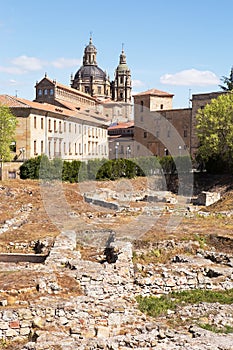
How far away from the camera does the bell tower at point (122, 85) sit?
397 ft

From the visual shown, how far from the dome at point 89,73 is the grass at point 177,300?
107229 millimetres

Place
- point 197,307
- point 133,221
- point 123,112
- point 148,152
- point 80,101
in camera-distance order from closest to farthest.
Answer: point 197,307 < point 133,221 < point 148,152 < point 80,101 < point 123,112

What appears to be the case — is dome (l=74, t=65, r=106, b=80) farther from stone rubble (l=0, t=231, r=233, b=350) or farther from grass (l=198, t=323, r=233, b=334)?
grass (l=198, t=323, r=233, b=334)

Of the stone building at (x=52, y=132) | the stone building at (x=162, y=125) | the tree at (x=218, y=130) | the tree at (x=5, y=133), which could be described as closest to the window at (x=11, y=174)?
the tree at (x=5, y=133)

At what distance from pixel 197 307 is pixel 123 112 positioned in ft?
326

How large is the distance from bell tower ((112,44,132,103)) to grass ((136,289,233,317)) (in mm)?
110544

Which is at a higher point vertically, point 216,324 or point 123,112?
point 123,112

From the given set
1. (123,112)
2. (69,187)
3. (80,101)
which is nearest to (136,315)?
(69,187)

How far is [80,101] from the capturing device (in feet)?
280

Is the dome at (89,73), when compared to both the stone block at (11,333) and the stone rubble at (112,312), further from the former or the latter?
the stone block at (11,333)

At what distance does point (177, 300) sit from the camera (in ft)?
38.1

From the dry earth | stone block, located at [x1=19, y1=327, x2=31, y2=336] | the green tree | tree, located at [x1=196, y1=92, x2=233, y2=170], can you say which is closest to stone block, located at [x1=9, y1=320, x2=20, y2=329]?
stone block, located at [x1=19, y1=327, x2=31, y2=336]

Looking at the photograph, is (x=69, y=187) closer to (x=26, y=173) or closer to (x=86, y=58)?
(x=26, y=173)

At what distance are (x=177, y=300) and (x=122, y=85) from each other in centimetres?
11359
